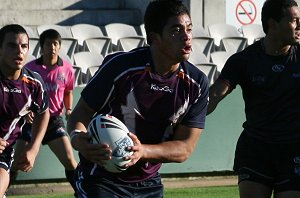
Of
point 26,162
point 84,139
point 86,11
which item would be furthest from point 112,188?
point 86,11

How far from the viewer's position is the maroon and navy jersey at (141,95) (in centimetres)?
591

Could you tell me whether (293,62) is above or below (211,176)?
above

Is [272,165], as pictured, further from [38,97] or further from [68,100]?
[68,100]

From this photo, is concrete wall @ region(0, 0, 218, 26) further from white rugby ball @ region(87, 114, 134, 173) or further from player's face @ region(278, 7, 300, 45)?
white rugby ball @ region(87, 114, 134, 173)

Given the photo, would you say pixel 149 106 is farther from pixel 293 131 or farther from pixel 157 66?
pixel 293 131

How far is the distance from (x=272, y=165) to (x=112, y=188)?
5.46 ft

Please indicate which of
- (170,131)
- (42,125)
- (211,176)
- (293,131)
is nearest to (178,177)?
(211,176)

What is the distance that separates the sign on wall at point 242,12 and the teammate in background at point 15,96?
12.2 m

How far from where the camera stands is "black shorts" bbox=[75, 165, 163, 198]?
5.95 m

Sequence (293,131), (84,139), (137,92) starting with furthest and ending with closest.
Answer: (293,131) < (137,92) < (84,139)

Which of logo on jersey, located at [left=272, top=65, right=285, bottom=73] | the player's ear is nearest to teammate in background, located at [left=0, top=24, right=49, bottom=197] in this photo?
logo on jersey, located at [left=272, top=65, right=285, bottom=73]

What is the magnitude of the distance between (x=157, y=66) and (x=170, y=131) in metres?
0.45

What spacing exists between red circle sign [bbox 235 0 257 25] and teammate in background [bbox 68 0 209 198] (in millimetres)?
14703

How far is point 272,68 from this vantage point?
23.4ft
